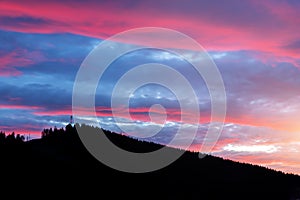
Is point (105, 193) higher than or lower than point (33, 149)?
lower

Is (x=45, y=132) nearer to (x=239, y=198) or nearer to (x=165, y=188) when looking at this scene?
(x=165, y=188)

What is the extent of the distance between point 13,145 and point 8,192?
14554mm

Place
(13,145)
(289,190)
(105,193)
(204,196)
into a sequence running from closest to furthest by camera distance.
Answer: (13,145), (105,193), (204,196), (289,190)

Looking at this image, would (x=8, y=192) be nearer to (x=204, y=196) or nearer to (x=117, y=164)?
(x=117, y=164)

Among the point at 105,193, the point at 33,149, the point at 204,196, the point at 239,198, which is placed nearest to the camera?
the point at 33,149

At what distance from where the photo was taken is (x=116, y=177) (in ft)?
348

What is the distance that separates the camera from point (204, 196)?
433 ft

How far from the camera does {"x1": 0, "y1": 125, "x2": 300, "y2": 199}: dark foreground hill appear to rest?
75.9 metres

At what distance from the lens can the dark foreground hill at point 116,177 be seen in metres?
75.9

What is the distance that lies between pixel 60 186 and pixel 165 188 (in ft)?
156

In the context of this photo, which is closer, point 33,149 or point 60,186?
point 60,186

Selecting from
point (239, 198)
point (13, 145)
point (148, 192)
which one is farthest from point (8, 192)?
point (239, 198)

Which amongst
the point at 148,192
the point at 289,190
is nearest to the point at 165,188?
the point at 148,192

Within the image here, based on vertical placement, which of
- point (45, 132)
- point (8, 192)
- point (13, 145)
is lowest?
point (8, 192)
